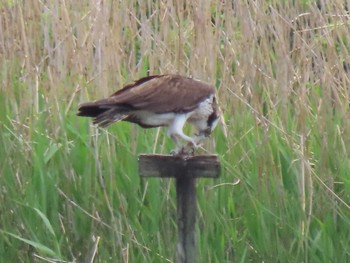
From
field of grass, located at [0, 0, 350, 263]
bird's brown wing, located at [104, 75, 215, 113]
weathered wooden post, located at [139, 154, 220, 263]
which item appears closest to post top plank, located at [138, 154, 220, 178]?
weathered wooden post, located at [139, 154, 220, 263]

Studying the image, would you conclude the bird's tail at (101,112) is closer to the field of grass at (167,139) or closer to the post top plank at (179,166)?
the post top plank at (179,166)

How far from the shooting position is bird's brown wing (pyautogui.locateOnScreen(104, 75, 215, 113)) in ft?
8.91

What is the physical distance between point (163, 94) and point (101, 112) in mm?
228

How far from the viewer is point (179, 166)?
2746 millimetres

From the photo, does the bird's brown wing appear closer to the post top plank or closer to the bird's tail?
the bird's tail

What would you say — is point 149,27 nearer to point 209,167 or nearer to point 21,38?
point 21,38

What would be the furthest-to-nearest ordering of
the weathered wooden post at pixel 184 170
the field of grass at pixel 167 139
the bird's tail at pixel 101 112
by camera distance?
the field of grass at pixel 167 139 < the weathered wooden post at pixel 184 170 < the bird's tail at pixel 101 112

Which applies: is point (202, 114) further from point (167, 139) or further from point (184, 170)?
point (167, 139)

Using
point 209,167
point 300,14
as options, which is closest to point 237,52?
point 300,14

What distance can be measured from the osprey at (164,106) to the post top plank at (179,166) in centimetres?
6

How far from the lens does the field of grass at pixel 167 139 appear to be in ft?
10.9

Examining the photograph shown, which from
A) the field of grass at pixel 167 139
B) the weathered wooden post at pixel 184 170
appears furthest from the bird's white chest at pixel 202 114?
the field of grass at pixel 167 139

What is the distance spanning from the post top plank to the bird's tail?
164mm

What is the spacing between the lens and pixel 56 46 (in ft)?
11.8
